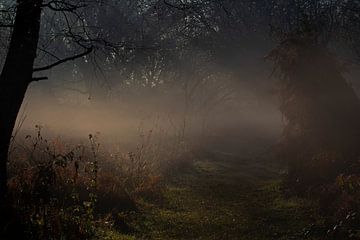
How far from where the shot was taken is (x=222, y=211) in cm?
1107

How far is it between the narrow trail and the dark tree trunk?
3.16 meters

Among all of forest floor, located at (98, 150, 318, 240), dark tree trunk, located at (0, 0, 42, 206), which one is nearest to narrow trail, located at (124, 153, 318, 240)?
forest floor, located at (98, 150, 318, 240)

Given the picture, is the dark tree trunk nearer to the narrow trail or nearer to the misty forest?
the misty forest

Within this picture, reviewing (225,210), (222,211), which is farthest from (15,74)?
(225,210)

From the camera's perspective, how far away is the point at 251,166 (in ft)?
63.5

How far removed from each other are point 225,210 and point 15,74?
5914mm

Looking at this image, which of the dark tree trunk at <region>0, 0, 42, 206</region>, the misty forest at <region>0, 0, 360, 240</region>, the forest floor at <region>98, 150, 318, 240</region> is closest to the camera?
the dark tree trunk at <region>0, 0, 42, 206</region>

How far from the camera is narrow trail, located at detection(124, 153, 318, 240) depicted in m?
9.25

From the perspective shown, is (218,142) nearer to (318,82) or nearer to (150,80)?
(150,80)

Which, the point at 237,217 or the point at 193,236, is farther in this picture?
the point at 237,217

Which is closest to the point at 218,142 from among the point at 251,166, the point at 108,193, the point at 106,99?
the point at 251,166

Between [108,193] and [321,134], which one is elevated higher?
[321,134]

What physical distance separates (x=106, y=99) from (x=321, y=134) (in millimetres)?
27939

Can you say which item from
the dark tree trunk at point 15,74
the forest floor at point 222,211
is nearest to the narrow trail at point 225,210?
the forest floor at point 222,211
